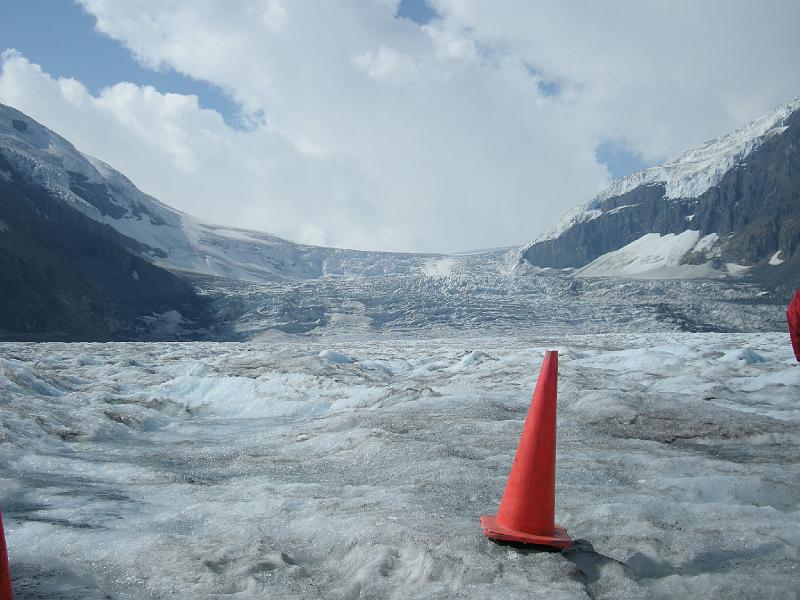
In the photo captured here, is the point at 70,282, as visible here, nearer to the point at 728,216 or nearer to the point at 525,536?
the point at 525,536

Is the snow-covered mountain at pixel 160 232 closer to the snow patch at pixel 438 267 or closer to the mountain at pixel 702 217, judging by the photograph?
the snow patch at pixel 438 267

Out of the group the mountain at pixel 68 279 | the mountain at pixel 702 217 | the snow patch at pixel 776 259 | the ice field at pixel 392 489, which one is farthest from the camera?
the mountain at pixel 702 217

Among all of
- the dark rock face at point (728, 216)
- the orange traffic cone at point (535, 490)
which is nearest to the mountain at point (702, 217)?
the dark rock face at point (728, 216)

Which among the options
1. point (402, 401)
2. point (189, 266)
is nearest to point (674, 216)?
point (189, 266)

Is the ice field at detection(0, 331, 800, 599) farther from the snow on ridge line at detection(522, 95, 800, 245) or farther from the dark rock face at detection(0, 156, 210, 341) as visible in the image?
the snow on ridge line at detection(522, 95, 800, 245)

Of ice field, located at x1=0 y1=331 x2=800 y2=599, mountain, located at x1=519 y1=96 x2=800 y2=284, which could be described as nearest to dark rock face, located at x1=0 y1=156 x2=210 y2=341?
ice field, located at x1=0 y1=331 x2=800 y2=599

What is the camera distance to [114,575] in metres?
3.05

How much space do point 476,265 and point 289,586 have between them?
115032 mm

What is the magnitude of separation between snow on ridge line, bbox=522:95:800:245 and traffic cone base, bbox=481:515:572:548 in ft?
429

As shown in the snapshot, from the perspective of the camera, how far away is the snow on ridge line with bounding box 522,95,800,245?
11631 centimetres

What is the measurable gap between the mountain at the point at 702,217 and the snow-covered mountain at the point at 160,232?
4161 centimetres

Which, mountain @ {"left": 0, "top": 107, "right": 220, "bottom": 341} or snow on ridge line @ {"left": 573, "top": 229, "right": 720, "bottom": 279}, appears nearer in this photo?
mountain @ {"left": 0, "top": 107, "right": 220, "bottom": 341}

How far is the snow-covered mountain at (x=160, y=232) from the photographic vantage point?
285ft

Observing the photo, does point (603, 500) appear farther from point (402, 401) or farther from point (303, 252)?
point (303, 252)
